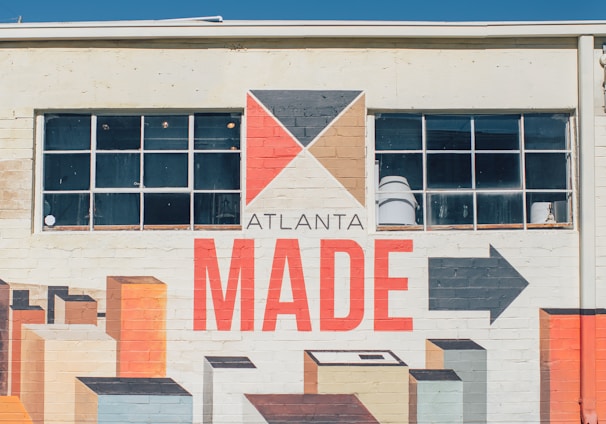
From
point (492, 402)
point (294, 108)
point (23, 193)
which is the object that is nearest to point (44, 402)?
point (23, 193)

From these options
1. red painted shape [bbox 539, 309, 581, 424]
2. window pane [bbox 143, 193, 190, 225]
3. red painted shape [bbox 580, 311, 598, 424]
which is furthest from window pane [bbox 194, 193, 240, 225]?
red painted shape [bbox 580, 311, 598, 424]

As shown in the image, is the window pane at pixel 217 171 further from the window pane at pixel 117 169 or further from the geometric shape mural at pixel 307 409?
the geometric shape mural at pixel 307 409

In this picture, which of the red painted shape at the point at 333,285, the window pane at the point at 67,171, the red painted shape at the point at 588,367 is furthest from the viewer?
the window pane at the point at 67,171

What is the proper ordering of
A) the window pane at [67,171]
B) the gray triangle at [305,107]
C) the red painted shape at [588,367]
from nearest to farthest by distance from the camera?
the red painted shape at [588,367]
the gray triangle at [305,107]
the window pane at [67,171]

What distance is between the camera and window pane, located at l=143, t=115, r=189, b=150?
6781mm

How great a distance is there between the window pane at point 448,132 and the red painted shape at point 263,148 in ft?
4.97

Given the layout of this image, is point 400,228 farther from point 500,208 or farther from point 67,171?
point 67,171

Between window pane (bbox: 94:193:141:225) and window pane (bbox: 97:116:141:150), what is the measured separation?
0.55 metres

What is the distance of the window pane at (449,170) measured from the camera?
6.79 meters

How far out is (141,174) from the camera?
6746 millimetres

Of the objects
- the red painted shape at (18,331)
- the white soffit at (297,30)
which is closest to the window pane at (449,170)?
the white soffit at (297,30)

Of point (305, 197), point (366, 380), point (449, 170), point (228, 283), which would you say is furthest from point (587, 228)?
point (228, 283)

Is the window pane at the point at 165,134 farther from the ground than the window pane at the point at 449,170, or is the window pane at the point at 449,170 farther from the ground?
the window pane at the point at 165,134

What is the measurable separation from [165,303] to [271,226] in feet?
4.66
